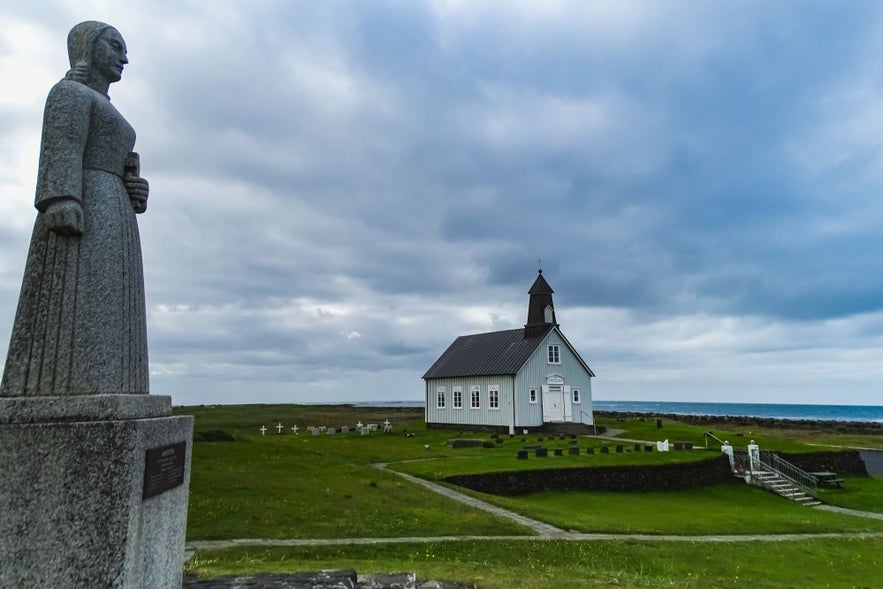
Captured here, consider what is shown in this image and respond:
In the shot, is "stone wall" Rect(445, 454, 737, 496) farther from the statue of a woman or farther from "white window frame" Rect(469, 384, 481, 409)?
the statue of a woman

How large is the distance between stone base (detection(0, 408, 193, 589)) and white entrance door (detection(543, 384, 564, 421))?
38.1 m

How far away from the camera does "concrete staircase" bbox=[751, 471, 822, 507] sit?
26.6 metres

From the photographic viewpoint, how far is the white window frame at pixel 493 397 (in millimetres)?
40781

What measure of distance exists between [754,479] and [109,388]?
31.8 m

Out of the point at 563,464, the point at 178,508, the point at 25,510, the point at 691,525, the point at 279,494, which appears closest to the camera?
the point at 25,510

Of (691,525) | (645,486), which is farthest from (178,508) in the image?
(645,486)

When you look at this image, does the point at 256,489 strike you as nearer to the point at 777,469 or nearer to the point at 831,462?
the point at 777,469

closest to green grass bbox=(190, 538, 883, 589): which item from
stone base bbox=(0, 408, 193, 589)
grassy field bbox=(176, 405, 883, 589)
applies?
grassy field bbox=(176, 405, 883, 589)

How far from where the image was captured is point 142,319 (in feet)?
17.5

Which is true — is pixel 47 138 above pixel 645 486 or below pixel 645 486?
above

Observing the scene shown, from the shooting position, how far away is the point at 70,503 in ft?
13.7

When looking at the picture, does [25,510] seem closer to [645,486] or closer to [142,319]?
[142,319]

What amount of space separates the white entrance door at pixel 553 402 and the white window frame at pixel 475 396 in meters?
4.84

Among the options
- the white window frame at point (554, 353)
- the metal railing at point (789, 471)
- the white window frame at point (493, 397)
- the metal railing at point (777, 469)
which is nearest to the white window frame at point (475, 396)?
the white window frame at point (493, 397)
